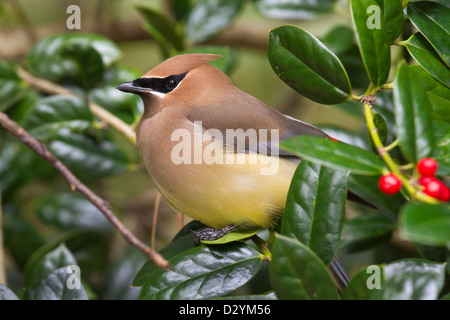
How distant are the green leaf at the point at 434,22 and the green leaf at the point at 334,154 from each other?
1.65 ft

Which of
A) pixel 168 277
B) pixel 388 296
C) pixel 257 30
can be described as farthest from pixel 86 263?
pixel 257 30

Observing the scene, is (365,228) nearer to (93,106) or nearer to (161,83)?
(161,83)

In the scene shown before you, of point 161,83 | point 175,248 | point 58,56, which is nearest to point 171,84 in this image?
point 161,83

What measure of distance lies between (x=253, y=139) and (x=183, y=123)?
26 centimetres

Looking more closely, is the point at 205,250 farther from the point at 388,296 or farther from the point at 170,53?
the point at 170,53

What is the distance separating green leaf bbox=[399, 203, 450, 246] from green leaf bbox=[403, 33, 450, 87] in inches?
25.0

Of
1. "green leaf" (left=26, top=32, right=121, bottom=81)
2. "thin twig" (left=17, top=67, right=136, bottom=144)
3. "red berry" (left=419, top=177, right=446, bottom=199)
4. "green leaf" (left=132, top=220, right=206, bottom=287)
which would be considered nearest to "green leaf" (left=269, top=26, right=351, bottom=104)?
"red berry" (left=419, top=177, right=446, bottom=199)

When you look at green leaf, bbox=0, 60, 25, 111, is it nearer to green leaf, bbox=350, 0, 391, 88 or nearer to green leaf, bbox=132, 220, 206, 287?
green leaf, bbox=132, 220, 206, 287

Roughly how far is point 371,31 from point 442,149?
0.39m

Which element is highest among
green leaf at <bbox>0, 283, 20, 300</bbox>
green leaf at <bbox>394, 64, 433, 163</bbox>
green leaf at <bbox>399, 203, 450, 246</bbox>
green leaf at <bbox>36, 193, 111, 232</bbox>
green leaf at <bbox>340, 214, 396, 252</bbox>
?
green leaf at <bbox>394, 64, 433, 163</bbox>

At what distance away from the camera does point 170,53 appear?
244 centimetres

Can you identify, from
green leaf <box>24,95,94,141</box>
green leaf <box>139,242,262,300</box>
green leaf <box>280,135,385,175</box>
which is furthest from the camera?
green leaf <box>24,95,94,141</box>

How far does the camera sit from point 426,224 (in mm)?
955

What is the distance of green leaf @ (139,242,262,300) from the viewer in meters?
1.44
